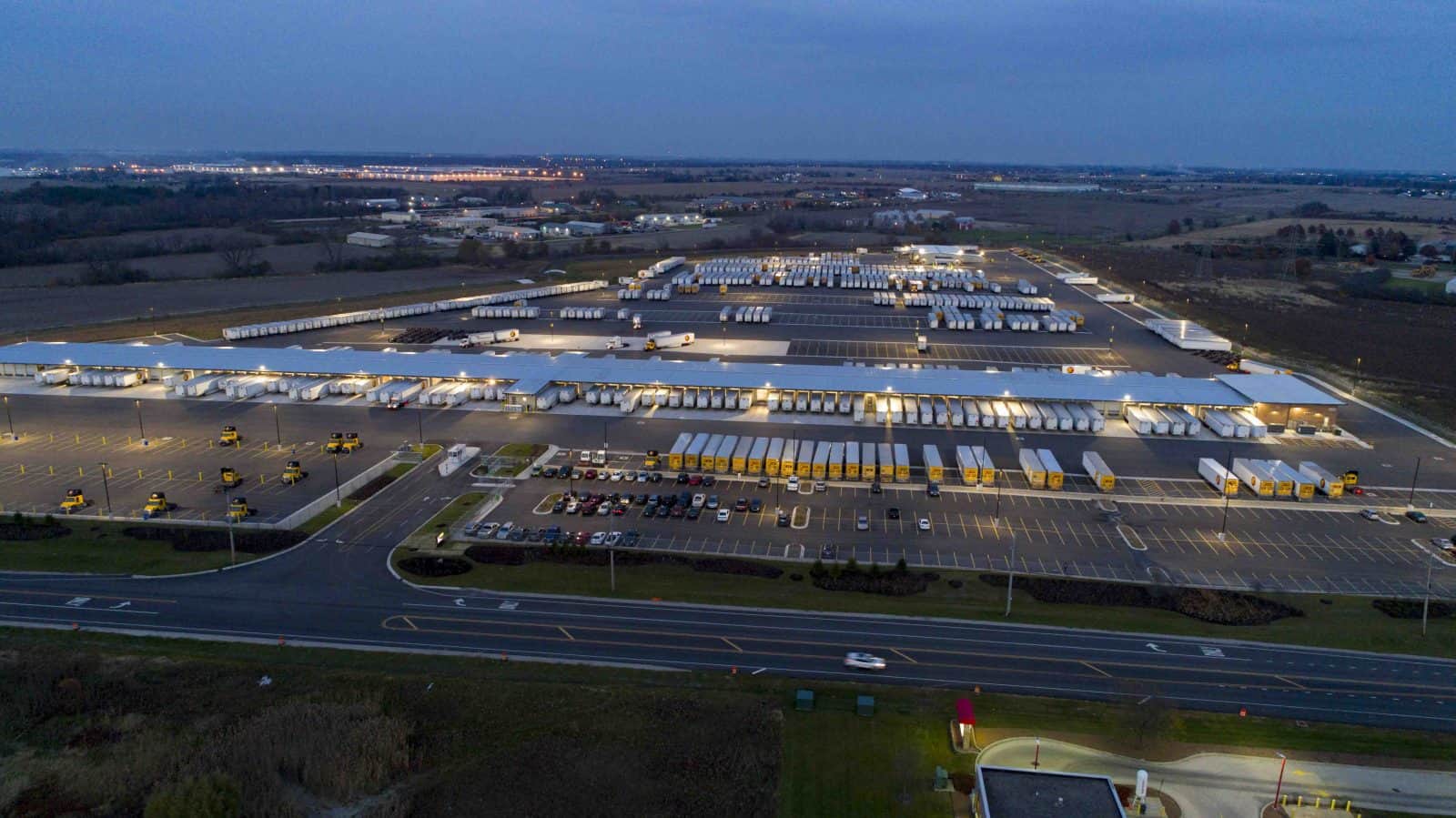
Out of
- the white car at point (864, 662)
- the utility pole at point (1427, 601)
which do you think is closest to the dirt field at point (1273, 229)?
the utility pole at point (1427, 601)

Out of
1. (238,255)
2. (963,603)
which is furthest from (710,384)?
(238,255)

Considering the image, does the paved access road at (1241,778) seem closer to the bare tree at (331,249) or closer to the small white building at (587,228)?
the bare tree at (331,249)

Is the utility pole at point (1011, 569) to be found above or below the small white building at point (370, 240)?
below

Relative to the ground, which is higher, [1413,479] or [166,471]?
[1413,479]

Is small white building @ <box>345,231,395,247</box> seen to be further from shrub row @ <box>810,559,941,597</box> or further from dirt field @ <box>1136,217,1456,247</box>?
dirt field @ <box>1136,217,1456,247</box>

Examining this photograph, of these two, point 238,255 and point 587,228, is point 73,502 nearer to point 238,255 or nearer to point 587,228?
point 238,255

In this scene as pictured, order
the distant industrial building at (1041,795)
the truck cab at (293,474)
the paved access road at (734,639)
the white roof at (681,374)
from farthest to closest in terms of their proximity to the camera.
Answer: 1. the white roof at (681,374)
2. the truck cab at (293,474)
3. the paved access road at (734,639)
4. the distant industrial building at (1041,795)

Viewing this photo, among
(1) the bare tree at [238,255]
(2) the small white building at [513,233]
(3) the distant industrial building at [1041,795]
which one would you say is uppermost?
(2) the small white building at [513,233]
